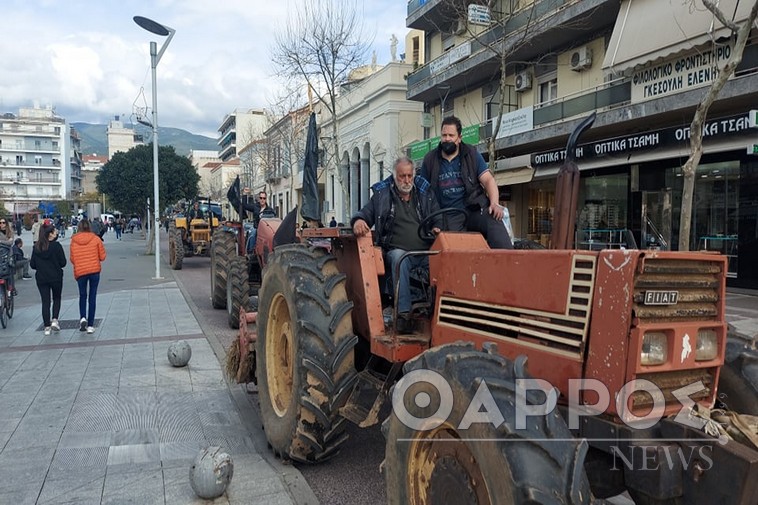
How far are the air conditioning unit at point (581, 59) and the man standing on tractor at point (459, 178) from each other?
1601cm

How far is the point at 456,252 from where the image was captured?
3.42 m

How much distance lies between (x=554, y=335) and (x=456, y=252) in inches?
33.7

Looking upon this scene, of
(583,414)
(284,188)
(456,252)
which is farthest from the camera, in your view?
(284,188)

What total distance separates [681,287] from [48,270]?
947 centimetres

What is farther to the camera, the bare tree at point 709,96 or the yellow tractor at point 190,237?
the yellow tractor at point 190,237

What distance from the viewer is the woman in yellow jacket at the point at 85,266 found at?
9492mm

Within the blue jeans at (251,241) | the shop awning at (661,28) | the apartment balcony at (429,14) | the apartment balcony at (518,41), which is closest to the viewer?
the blue jeans at (251,241)

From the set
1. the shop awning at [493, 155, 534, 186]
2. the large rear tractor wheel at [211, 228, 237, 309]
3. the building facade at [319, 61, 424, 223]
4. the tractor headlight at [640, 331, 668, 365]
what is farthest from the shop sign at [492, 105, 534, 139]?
the tractor headlight at [640, 331, 668, 365]

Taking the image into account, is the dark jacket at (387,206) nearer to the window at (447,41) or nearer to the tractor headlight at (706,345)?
the tractor headlight at (706,345)

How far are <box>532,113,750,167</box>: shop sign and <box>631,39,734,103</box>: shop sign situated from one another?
0.96 m

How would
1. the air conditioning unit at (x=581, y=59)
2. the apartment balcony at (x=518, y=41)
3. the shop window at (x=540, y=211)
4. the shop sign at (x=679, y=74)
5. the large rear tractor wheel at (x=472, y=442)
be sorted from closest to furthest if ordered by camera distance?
1. the large rear tractor wheel at (x=472, y=442)
2. the shop sign at (x=679, y=74)
3. the apartment balcony at (x=518, y=41)
4. the air conditioning unit at (x=581, y=59)
5. the shop window at (x=540, y=211)

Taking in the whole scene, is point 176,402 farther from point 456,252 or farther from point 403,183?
point 456,252

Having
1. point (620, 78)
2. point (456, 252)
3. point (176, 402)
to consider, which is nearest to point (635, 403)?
point (456, 252)

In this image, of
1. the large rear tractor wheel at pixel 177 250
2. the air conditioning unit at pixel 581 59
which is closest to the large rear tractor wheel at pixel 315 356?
the large rear tractor wheel at pixel 177 250
